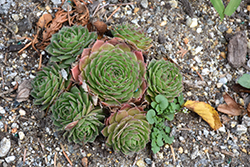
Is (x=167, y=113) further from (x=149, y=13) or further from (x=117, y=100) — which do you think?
(x=149, y=13)

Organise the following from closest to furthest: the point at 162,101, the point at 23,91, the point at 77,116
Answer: the point at 77,116, the point at 162,101, the point at 23,91

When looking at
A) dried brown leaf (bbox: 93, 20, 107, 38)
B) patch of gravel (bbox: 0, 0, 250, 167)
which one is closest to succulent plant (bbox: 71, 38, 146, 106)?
dried brown leaf (bbox: 93, 20, 107, 38)

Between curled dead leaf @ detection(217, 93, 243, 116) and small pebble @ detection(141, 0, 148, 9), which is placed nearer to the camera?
curled dead leaf @ detection(217, 93, 243, 116)

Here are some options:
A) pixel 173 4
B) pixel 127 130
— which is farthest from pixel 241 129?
pixel 173 4

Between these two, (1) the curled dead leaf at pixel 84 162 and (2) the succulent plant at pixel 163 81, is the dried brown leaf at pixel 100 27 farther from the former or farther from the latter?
(1) the curled dead leaf at pixel 84 162

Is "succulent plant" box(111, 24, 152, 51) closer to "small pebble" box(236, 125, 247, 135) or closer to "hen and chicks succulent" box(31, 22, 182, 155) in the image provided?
"hen and chicks succulent" box(31, 22, 182, 155)

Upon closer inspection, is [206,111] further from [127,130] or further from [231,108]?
[127,130]

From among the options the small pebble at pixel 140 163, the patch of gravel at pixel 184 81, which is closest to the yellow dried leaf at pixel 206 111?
the patch of gravel at pixel 184 81
